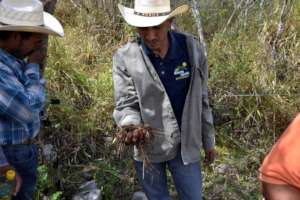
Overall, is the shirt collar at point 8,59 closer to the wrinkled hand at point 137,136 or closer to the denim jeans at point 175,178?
the wrinkled hand at point 137,136

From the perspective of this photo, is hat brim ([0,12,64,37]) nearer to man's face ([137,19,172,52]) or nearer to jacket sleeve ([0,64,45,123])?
jacket sleeve ([0,64,45,123])

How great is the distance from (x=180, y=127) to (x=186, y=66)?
1.10 ft

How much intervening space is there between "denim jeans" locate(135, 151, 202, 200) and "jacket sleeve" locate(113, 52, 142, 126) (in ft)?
1.05

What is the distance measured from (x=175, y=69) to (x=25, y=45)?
777 millimetres

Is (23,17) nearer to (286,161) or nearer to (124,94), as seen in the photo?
(124,94)

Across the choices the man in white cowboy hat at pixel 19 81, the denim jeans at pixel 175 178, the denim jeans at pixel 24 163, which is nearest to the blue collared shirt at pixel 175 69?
the denim jeans at pixel 175 178

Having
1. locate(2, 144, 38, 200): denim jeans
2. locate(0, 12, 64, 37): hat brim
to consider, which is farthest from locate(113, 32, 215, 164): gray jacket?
locate(2, 144, 38, 200): denim jeans

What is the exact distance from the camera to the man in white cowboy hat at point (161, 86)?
2.64 metres

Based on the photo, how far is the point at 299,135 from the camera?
149 centimetres

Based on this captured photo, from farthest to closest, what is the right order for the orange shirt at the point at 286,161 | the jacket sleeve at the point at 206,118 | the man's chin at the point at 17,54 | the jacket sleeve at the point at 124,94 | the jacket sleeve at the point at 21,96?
the jacket sleeve at the point at 206,118 → the jacket sleeve at the point at 124,94 → the man's chin at the point at 17,54 → the jacket sleeve at the point at 21,96 → the orange shirt at the point at 286,161

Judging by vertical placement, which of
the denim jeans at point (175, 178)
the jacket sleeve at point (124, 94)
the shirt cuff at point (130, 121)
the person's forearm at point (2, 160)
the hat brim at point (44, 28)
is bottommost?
the denim jeans at point (175, 178)

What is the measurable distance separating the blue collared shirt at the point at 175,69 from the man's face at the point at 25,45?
1.84ft

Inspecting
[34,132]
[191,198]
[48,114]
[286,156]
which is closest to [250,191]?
[191,198]

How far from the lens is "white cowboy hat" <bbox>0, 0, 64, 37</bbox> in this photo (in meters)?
2.43
